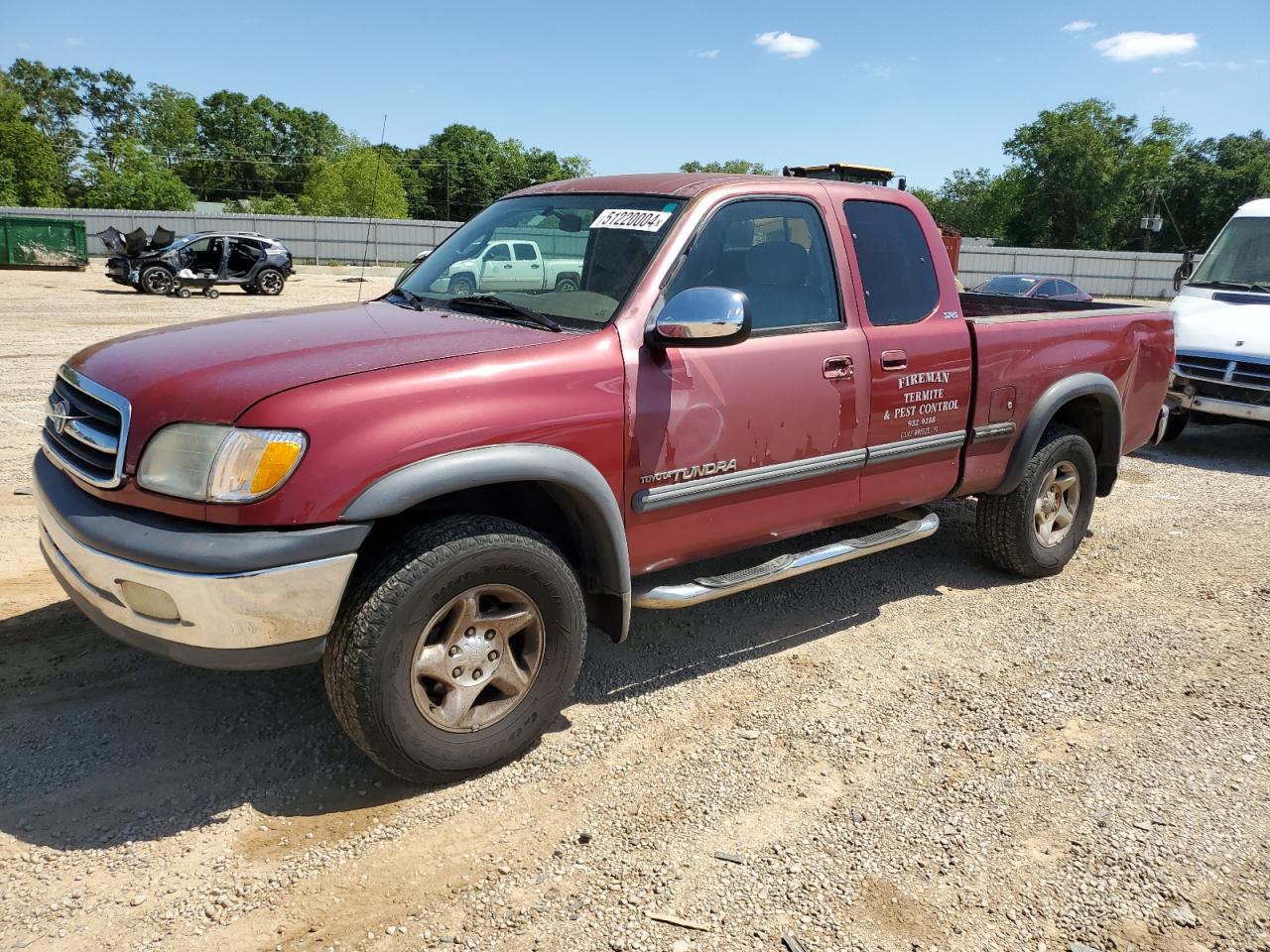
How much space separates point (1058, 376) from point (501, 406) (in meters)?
3.35

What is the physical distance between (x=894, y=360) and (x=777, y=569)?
110 cm

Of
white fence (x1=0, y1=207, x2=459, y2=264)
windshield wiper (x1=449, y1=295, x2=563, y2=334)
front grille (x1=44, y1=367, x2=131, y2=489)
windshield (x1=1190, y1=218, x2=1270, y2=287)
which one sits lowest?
front grille (x1=44, y1=367, x2=131, y2=489)

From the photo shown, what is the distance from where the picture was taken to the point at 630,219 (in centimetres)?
374

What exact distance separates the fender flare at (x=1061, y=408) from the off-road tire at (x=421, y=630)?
2766 mm

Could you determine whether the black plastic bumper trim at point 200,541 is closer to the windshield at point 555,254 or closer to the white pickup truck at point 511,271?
the windshield at point 555,254

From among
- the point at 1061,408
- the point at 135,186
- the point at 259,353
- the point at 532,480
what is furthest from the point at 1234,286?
the point at 135,186

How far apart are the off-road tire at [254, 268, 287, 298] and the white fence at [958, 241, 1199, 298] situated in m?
27.3

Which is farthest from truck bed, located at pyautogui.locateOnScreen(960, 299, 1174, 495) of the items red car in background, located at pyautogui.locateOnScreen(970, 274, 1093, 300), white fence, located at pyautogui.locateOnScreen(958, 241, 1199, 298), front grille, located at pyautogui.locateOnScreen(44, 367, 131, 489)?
white fence, located at pyautogui.locateOnScreen(958, 241, 1199, 298)

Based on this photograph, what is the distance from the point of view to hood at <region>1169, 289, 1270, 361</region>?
8.45m

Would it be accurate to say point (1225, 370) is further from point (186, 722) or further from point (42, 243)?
point (42, 243)

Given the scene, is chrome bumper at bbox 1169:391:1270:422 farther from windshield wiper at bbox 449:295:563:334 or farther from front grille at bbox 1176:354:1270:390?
windshield wiper at bbox 449:295:563:334

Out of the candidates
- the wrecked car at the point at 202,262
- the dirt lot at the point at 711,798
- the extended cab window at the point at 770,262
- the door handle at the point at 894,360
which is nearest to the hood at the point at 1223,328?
the dirt lot at the point at 711,798

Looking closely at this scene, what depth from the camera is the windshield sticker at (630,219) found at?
3.66 meters

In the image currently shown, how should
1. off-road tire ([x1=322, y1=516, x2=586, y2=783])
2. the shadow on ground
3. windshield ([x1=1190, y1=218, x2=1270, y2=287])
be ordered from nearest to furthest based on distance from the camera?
off-road tire ([x1=322, y1=516, x2=586, y2=783]) < the shadow on ground < windshield ([x1=1190, y1=218, x2=1270, y2=287])
